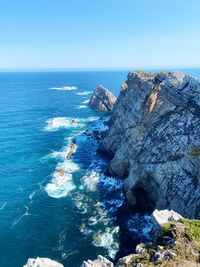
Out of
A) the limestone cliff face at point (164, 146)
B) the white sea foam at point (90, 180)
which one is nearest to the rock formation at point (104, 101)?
the limestone cliff face at point (164, 146)

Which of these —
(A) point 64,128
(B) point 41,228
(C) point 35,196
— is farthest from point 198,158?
(A) point 64,128

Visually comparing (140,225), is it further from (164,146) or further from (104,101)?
(104,101)

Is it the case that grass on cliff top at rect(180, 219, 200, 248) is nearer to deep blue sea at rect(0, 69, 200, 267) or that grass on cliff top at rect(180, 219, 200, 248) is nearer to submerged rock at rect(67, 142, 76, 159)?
deep blue sea at rect(0, 69, 200, 267)

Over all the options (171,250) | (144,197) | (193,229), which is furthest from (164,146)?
(171,250)

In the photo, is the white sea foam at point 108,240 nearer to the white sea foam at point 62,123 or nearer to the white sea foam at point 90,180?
the white sea foam at point 90,180

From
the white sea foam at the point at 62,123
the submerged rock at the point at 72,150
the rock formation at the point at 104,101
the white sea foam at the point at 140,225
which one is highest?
the rock formation at the point at 104,101

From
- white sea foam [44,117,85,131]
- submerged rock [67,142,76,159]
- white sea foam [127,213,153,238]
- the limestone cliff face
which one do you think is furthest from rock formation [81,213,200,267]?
white sea foam [44,117,85,131]
